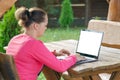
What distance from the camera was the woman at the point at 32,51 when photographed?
3328mm

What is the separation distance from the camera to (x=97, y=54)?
12.1ft

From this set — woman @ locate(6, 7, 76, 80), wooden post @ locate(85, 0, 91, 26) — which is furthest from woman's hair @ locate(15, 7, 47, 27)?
wooden post @ locate(85, 0, 91, 26)

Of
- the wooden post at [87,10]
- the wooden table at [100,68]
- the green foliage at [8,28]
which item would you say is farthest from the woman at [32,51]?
the wooden post at [87,10]

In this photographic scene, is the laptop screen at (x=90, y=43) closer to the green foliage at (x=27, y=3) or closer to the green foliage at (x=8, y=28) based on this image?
the green foliage at (x=8, y=28)

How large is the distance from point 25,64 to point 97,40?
2.55 feet

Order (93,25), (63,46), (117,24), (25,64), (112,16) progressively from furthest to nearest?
1. (112,16)
2. (93,25)
3. (117,24)
4. (63,46)
5. (25,64)

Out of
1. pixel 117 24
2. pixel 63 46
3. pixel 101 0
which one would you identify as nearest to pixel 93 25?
pixel 117 24

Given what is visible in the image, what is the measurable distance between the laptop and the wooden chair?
2.24 feet

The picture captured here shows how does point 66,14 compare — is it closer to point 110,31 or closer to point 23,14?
point 110,31

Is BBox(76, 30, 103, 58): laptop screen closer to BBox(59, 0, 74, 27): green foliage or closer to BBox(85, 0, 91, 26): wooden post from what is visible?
BBox(59, 0, 74, 27): green foliage

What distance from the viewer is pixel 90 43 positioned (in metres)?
3.75

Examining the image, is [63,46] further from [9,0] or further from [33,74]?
[9,0]

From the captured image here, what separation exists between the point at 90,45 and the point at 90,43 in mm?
20

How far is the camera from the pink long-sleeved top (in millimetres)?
3323
